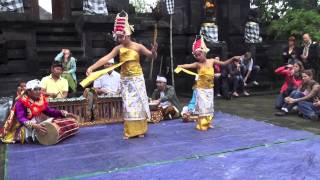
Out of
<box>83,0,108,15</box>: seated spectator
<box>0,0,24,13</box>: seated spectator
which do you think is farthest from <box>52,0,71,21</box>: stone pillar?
<box>0,0,24,13</box>: seated spectator

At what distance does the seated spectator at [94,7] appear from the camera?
12172 millimetres

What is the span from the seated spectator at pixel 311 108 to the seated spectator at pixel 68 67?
491 centimetres

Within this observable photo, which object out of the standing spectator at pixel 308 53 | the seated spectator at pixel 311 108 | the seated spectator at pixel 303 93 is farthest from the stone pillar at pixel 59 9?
the seated spectator at pixel 311 108

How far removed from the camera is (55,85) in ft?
29.0

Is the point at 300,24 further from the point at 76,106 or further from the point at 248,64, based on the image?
the point at 76,106

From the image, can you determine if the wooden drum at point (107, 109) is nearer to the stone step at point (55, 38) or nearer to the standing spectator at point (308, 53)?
the stone step at point (55, 38)

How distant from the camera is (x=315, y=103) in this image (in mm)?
8867

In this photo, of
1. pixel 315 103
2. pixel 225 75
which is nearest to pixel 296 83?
pixel 315 103

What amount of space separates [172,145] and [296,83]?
13.9 ft

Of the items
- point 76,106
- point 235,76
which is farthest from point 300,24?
point 76,106

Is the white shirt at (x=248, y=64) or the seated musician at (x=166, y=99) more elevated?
the white shirt at (x=248, y=64)

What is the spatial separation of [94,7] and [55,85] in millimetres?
3997

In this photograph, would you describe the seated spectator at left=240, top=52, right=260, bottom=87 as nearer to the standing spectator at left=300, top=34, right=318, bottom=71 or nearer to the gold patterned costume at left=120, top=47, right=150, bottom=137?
the standing spectator at left=300, top=34, right=318, bottom=71

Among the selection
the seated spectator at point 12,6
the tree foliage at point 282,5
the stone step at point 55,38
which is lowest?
the stone step at point 55,38
